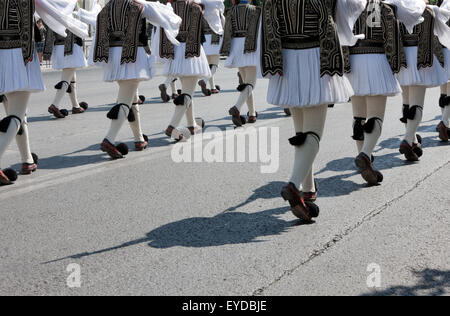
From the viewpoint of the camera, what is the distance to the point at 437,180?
7.32 metres

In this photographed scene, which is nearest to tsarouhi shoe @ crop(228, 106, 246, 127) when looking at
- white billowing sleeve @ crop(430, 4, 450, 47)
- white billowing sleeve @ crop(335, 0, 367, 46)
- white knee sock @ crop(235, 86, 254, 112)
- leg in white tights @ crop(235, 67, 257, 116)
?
white knee sock @ crop(235, 86, 254, 112)

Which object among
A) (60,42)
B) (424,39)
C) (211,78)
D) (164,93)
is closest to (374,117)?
(424,39)

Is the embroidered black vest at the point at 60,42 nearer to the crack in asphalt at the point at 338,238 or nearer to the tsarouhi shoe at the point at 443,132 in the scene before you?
the tsarouhi shoe at the point at 443,132

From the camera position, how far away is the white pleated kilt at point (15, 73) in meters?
7.38

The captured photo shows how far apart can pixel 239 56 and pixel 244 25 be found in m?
0.60

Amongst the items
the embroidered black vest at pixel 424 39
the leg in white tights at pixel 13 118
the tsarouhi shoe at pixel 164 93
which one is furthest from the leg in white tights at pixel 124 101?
the tsarouhi shoe at pixel 164 93

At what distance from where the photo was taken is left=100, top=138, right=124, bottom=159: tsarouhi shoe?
28.7 ft

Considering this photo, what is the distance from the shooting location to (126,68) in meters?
8.76

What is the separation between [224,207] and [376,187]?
5.36 ft

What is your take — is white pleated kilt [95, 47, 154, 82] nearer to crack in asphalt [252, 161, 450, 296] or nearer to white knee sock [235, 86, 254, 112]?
white knee sock [235, 86, 254, 112]

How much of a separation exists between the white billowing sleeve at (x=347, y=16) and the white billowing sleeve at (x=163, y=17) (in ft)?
10.7
